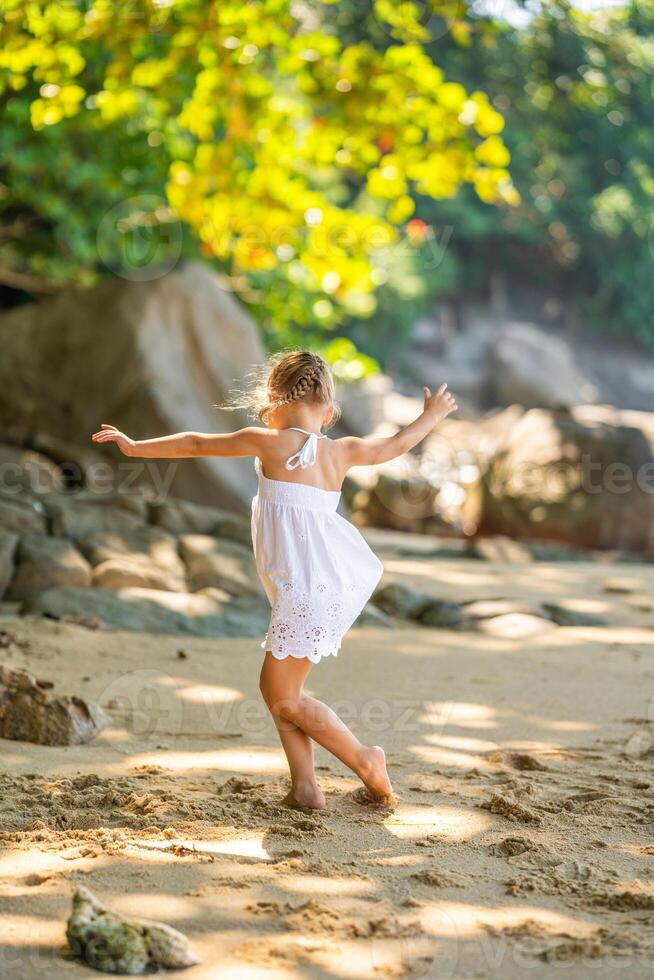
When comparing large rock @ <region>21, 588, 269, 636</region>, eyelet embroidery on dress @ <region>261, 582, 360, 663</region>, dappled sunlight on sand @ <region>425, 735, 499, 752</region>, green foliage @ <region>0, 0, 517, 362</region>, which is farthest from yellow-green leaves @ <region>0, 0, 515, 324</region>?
eyelet embroidery on dress @ <region>261, 582, 360, 663</region>

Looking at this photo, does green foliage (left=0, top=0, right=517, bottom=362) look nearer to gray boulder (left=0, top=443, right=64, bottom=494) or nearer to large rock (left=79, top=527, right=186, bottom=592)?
gray boulder (left=0, top=443, right=64, bottom=494)

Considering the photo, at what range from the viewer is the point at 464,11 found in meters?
6.93

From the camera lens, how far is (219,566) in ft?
21.3

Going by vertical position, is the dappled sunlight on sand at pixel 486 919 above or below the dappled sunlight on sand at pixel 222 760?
above

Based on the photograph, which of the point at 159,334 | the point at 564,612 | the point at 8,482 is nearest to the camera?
the point at 564,612

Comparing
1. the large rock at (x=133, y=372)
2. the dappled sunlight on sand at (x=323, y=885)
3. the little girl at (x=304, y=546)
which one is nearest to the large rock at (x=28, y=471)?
the large rock at (x=133, y=372)

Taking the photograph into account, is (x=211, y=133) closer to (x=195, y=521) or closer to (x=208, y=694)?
(x=195, y=521)

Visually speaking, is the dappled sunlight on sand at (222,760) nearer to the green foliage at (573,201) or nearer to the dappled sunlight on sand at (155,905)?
the dappled sunlight on sand at (155,905)

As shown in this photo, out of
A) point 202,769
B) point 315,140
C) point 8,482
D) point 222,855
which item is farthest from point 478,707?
point 315,140

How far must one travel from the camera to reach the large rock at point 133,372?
27.7ft

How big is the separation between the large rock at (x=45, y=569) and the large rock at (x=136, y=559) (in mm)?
102

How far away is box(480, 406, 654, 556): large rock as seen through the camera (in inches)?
401

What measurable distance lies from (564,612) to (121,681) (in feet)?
9.33

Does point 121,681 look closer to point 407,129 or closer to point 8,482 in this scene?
point 8,482
